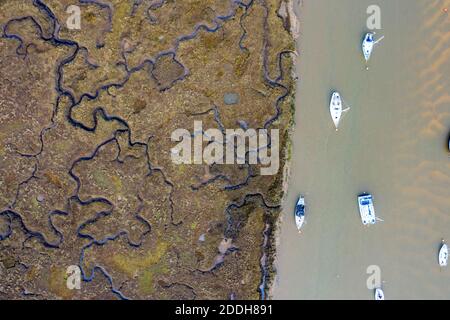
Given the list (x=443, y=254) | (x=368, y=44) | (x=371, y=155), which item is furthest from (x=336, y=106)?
(x=443, y=254)

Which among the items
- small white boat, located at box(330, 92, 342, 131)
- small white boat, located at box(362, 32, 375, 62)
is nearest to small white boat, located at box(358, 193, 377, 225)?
small white boat, located at box(330, 92, 342, 131)

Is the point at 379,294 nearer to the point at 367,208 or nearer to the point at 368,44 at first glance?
the point at 367,208

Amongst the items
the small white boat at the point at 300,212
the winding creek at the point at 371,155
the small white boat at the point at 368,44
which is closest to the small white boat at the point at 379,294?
the winding creek at the point at 371,155

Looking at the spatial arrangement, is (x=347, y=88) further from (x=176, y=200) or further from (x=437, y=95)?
(x=176, y=200)

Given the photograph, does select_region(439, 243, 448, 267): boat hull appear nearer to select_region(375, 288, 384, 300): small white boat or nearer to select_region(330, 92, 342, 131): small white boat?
select_region(375, 288, 384, 300): small white boat

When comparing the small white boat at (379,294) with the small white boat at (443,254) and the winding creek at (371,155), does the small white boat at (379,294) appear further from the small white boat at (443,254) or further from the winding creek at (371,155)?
the small white boat at (443,254)
